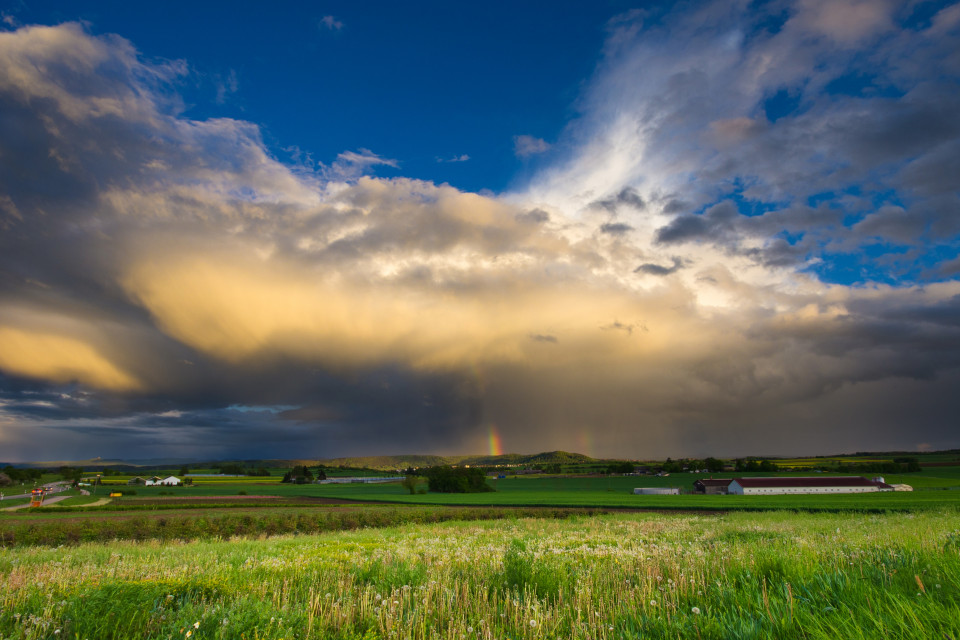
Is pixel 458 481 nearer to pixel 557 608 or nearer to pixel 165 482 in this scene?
pixel 165 482

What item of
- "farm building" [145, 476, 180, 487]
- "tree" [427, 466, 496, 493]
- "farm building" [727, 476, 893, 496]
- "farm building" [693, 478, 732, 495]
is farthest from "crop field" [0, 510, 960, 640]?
"farm building" [145, 476, 180, 487]

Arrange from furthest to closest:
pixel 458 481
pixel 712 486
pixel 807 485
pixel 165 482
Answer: pixel 165 482, pixel 458 481, pixel 712 486, pixel 807 485

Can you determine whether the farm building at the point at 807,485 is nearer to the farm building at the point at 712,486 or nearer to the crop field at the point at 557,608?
the farm building at the point at 712,486

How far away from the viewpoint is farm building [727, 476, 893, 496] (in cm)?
13712

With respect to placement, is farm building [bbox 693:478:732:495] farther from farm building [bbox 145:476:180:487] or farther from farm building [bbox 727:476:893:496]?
farm building [bbox 145:476:180:487]

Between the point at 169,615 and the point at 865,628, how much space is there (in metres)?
8.66

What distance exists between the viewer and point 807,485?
141 metres

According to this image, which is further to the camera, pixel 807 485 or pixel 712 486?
pixel 712 486

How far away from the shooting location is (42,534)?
35.4 meters

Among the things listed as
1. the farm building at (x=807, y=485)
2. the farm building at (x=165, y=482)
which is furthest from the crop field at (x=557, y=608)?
the farm building at (x=165, y=482)

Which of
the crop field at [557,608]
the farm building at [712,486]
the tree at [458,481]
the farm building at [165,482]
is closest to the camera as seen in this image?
the crop field at [557,608]

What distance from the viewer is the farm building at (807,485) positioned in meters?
137

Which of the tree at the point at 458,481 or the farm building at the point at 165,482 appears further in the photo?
the farm building at the point at 165,482

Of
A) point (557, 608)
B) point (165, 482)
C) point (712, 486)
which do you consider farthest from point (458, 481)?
point (557, 608)
